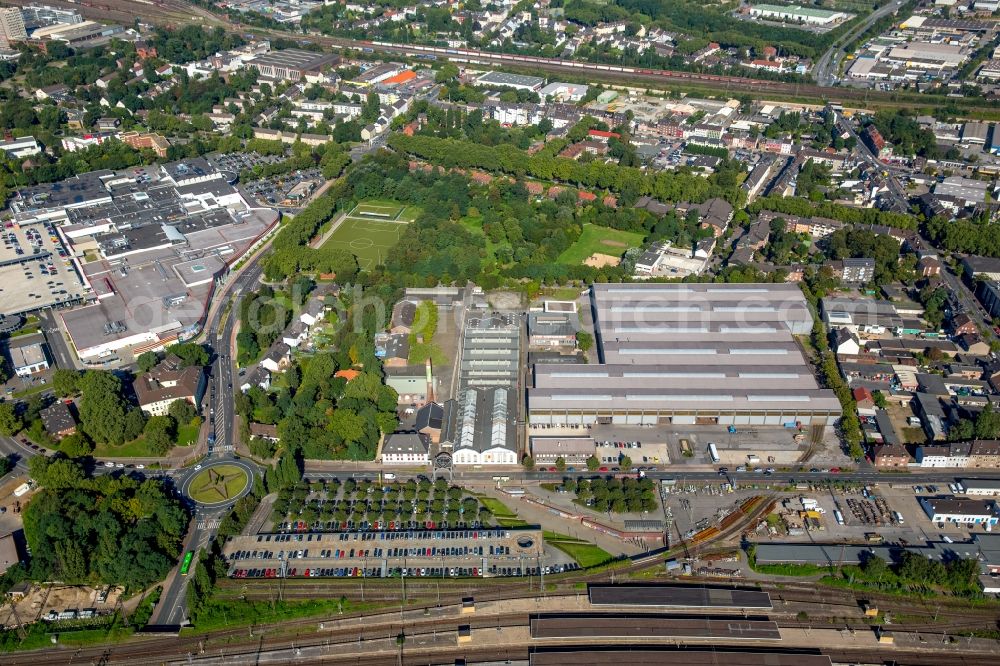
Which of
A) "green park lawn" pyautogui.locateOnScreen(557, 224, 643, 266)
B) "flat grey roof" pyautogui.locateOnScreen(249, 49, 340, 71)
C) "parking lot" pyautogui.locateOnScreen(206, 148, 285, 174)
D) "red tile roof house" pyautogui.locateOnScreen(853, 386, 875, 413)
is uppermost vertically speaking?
"red tile roof house" pyautogui.locateOnScreen(853, 386, 875, 413)

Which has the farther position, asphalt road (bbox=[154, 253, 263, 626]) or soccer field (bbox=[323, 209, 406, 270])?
soccer field (bbox=[323, 209, 406, 270])

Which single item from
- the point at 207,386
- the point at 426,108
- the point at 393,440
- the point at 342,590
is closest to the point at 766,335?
the point at 393,440

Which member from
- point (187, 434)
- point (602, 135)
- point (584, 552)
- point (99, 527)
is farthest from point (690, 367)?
point (602, 135)

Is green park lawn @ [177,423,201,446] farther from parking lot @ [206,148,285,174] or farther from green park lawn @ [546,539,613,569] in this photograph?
parking lot @ [206,148,285,174]

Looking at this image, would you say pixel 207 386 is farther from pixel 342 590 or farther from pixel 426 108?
pixel 426 108

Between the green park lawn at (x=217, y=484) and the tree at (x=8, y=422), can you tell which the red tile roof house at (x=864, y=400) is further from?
the tree at (x=8, y=422)

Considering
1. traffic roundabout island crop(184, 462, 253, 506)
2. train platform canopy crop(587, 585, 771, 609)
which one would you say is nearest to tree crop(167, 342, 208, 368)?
traffic roundabout island crop(184, 462, 253, 506)

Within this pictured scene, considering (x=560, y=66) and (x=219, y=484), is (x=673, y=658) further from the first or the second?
(x=560, y=66)

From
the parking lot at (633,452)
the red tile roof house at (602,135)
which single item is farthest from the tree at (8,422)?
the red tile roof house at (602,135)
